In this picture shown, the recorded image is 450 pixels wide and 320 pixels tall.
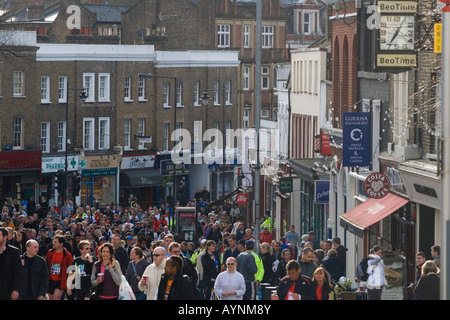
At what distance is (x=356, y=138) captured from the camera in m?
33.1

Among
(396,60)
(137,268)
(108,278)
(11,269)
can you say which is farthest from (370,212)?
(11,269)

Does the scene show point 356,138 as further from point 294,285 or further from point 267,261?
point 294,285

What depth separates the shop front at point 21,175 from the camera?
63.5 m

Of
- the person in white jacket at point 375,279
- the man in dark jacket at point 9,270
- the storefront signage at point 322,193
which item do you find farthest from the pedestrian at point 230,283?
the storefront signage at point 322,193

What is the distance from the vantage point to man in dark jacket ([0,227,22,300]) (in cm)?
1653

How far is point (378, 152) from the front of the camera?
107ft

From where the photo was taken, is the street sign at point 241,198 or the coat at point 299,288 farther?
the street sign at point 241,198

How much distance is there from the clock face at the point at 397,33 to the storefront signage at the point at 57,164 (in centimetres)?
4052

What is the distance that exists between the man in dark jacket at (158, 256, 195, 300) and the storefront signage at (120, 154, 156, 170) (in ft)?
186

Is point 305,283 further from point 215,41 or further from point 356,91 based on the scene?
point 215,41

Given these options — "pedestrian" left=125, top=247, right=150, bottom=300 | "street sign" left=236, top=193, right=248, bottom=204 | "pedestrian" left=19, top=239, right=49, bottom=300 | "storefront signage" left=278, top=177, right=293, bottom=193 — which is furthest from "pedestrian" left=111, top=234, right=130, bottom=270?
"street sign" left=236, top=193, right=248, bottom=204

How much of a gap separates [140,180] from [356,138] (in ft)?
132

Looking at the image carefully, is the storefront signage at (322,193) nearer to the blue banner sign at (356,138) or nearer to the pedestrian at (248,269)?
the blue banner sign at (356,138)

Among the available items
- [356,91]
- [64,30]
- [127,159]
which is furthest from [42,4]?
[356,91]
